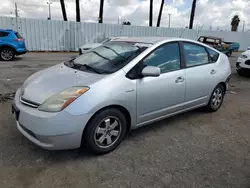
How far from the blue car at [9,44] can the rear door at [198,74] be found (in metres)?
9.56

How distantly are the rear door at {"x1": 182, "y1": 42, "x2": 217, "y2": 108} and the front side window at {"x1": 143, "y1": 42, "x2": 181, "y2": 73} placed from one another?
0.21 meters

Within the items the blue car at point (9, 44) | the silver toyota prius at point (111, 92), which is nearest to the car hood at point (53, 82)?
the silver toyota prius at point (111, 92)

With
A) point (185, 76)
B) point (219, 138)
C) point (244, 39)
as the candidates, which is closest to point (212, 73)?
point (185, 76)

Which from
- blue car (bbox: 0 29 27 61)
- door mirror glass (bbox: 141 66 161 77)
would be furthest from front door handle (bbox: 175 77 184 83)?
blue car (bbox: 0 29 27 61)

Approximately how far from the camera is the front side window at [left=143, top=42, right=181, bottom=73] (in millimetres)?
3379

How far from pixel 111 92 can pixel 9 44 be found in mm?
9878

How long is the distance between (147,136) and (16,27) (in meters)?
15.6

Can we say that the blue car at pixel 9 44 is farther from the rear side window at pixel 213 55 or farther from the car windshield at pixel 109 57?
the rear side window at pixel 213 55

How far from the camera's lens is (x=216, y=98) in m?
4.62

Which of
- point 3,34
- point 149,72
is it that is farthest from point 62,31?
point 149,72

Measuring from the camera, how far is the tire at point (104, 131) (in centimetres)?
275

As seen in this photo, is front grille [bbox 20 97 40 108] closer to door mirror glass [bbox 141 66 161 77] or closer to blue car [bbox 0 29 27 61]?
door mirror glass [bbox 141 66 161 77]

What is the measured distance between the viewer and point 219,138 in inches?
141

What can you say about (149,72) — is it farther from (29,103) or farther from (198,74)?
(29,103)
